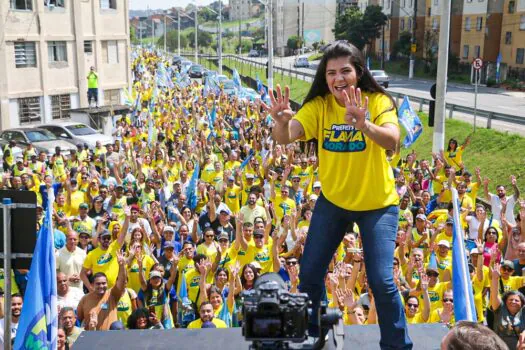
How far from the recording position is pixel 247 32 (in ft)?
415

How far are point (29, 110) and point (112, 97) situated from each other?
5.17 meters

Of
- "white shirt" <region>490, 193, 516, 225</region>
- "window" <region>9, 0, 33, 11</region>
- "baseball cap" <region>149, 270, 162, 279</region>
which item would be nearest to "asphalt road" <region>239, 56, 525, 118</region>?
"window" <region>9, 0, 33, 11</region>

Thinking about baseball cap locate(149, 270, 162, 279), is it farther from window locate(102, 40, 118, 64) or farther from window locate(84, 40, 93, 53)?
window locate(102, 40, 118, 64)

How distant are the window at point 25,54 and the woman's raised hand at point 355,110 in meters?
26.4

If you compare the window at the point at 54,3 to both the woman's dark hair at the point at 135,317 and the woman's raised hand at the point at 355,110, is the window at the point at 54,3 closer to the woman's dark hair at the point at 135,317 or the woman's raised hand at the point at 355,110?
the woman's dark hair at the point at 135,317

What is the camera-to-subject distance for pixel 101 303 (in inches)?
269

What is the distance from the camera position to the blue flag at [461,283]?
4845 millimetres

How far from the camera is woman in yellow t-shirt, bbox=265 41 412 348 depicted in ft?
11.9

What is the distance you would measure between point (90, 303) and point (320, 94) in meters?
4.07

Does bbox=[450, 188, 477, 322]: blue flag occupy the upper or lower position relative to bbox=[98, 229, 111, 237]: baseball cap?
upper

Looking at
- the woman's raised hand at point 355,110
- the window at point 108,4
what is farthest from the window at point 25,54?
the woman's raised hand at point 355,110

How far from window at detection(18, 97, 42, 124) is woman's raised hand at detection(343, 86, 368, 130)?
26222 mm

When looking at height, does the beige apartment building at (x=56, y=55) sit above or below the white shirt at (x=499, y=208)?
above

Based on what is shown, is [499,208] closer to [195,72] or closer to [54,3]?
[54,3]
